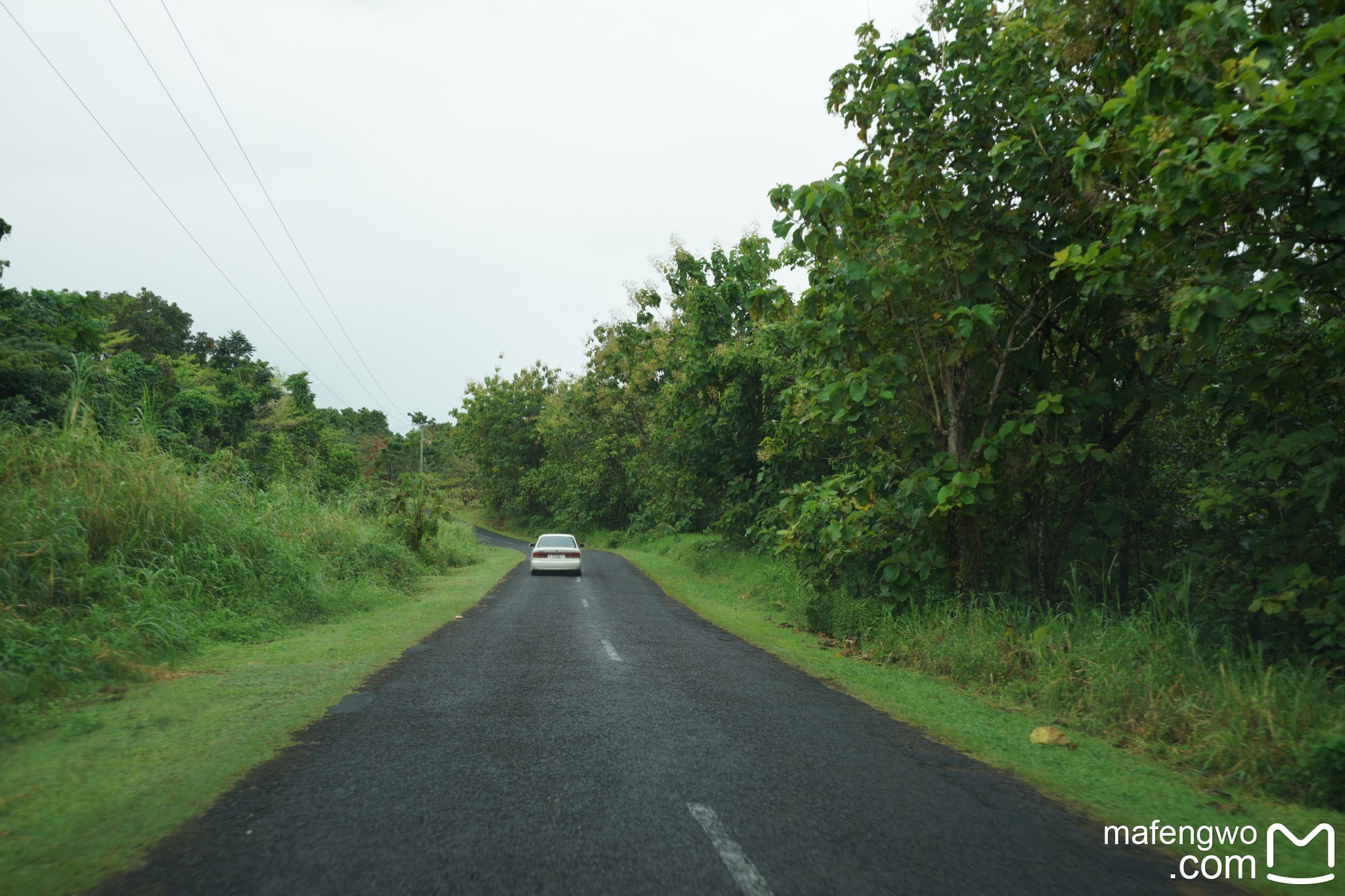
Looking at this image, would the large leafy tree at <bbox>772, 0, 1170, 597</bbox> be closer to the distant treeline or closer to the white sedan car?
the distant treeline

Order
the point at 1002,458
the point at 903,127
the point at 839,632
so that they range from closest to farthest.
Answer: the point at 903,127
the point at 1002,458
the point at 839,632

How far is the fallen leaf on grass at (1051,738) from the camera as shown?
638cm

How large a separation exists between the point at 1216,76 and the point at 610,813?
7.15 m

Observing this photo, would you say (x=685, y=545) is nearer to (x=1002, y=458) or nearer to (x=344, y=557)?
(x=344, y=557)

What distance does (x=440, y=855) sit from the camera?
3.74 m

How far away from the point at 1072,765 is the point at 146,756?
677 cm

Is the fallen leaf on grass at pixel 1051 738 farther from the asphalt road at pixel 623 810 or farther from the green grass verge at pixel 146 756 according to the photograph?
the green grass verge at pixel 146 756

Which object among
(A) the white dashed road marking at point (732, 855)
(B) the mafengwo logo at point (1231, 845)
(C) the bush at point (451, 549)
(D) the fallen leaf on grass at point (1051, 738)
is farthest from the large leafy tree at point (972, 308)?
(C) the bush at point (451, 549)

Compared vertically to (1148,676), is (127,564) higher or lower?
higher

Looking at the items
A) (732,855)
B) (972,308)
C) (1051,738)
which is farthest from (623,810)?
(972,308)

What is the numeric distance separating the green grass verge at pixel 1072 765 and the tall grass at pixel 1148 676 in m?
0.26

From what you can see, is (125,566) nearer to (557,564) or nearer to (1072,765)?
(1072,765)

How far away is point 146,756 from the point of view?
5.31 m

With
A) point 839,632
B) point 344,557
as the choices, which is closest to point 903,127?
point 839,632
